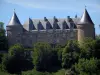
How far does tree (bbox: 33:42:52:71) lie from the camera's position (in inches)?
2511

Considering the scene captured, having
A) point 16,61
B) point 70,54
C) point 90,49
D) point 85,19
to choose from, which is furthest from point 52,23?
point 90,49

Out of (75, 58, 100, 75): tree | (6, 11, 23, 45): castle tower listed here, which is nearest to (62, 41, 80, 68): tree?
(75, 58, 100, 75): tree

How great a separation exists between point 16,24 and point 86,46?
16.6m

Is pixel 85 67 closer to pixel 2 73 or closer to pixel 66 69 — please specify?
pixel 66 69

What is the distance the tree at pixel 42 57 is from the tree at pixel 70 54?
2724 mm

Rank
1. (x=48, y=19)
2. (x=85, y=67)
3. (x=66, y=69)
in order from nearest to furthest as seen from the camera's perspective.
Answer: (x=85, y=67) → (x=66, y=69) → (x=48, y=19)

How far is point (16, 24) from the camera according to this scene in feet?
243

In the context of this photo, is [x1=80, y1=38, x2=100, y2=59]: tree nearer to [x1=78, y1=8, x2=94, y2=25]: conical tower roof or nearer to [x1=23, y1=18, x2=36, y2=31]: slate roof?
[x1=78, y1=8, x2=94, y2=25]: conical tower roof

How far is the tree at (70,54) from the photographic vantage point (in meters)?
63.1

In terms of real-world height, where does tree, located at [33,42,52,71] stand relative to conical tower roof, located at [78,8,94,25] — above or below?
below

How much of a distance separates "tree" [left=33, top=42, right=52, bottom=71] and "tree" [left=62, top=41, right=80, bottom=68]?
272 cm

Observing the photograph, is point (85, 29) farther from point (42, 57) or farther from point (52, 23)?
point (42, 57)

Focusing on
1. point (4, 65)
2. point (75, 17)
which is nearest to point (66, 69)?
point (4, 65)

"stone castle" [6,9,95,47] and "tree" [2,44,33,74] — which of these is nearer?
"tree" [2,44,33,74]
